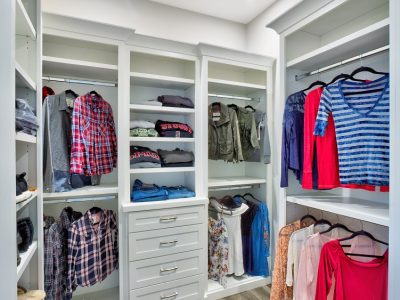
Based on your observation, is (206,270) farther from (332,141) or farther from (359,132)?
(359,132)

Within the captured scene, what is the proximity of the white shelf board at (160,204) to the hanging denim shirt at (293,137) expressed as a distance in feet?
2.62

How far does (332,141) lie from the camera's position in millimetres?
1404

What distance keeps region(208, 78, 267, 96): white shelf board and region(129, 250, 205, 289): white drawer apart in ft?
5.25

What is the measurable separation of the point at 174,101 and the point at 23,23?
1164 millimetres

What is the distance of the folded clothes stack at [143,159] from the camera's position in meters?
2.04

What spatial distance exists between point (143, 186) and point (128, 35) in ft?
4.23

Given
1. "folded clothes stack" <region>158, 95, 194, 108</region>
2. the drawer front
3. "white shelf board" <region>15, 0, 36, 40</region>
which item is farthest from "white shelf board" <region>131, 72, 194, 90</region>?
the drawer front

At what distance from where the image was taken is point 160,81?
215cm

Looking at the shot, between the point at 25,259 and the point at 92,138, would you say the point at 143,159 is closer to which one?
the point at 92,138

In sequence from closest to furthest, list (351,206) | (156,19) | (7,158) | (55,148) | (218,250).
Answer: (7,158) → (351,206) → (55,148) → (218,250) → (156,19)

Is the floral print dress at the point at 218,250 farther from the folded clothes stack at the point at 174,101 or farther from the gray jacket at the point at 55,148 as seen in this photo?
the gray jacket at the point at 55,148

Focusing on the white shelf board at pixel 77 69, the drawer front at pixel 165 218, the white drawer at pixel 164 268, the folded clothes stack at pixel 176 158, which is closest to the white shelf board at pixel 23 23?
the white shelf board at pixel 77 69

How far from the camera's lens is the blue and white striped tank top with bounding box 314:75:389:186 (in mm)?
1163

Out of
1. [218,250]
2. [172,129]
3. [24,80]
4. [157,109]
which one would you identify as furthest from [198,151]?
[24,80]
